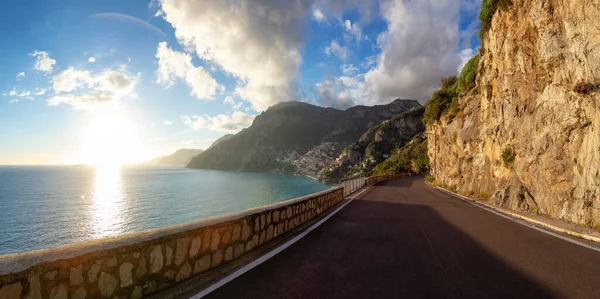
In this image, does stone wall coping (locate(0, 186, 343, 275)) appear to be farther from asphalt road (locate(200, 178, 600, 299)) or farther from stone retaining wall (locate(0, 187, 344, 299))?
asphalt road (locate(200, 178, 600, 299))

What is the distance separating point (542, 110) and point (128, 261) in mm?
15724

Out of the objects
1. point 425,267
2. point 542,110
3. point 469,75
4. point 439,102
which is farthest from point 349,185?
point 439,102

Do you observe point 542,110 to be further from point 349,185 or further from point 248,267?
point 248,267

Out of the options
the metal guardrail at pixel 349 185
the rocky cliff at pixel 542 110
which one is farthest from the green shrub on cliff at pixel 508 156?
the metal guardrail at pixel 349 185

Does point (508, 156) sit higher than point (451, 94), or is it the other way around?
point (451, 94)

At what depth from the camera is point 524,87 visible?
1416 cm

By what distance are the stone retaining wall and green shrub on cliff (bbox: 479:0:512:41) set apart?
21.1 m

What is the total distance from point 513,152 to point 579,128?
191 inches

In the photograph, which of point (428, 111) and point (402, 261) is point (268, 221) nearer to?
point (402, 261)

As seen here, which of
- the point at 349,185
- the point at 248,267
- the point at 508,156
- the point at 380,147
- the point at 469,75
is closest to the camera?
the point at 248,267

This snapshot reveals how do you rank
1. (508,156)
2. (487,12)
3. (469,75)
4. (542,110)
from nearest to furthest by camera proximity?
1. (542,110)
2. (508,156)
3. (487,12)
4. (469,75)

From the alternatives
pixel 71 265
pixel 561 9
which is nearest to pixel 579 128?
pixel 561 9

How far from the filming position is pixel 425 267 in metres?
4.93

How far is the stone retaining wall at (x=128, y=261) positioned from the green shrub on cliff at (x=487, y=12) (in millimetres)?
21087
